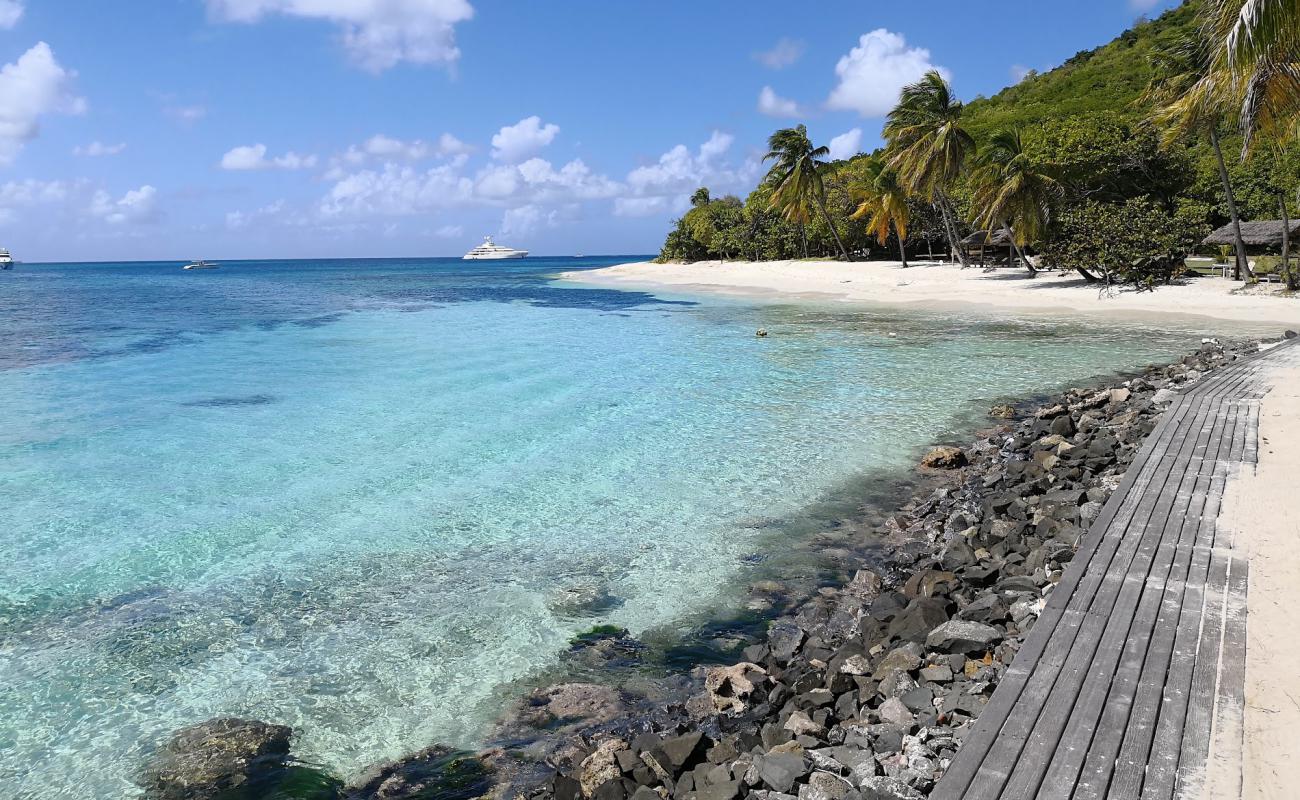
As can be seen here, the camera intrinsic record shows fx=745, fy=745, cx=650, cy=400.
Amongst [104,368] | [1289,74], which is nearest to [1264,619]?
[1289,74]

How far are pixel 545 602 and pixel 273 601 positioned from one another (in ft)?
9.18

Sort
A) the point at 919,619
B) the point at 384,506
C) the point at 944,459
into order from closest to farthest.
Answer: the point at 919,619
the point at 384,506
the point at 944,459

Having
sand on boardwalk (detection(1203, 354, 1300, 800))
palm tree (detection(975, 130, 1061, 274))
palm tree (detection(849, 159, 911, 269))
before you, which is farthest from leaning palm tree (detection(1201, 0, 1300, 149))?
palm tree (detection(849, 159, 911, 269))

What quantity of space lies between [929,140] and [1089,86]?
36.9m

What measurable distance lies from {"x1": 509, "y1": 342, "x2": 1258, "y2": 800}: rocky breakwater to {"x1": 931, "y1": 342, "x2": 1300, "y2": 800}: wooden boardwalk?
1.03 feet

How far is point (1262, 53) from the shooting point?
9.92 metres

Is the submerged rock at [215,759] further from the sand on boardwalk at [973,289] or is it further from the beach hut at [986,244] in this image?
the beach hut at [986,244]

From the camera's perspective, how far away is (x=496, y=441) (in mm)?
13516

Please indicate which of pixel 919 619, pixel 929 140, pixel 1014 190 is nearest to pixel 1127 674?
pixel 919 619

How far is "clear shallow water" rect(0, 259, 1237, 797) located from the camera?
6.06 meters

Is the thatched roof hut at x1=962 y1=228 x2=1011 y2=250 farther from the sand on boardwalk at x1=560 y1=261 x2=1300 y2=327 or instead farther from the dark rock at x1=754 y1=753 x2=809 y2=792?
the dark rock at x1=754 y1=753 x2=809 y2=792

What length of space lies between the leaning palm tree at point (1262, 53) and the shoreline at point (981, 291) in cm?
1250

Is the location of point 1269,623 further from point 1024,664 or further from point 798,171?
point 798,171

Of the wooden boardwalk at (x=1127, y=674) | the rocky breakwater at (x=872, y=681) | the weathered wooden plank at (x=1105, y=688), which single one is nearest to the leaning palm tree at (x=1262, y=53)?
the rocky breakwater at (x=872, y=681)
